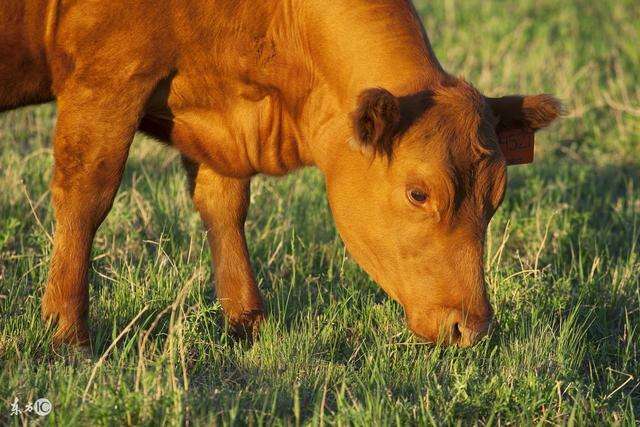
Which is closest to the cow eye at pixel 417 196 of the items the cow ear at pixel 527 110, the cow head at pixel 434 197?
the cow head at pixel 434 197

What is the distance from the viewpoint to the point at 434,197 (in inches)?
159

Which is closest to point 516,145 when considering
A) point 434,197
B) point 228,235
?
point 434,197

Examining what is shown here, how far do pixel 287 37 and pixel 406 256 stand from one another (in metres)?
1.16

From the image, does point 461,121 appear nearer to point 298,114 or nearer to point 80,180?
point 298,114

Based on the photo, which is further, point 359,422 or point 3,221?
point 3,221

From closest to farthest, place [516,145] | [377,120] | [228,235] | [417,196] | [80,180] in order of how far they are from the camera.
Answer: [377,120] < [417,196] < [80,180] < [516,145] < [228,235]

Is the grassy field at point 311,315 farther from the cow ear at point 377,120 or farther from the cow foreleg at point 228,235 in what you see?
the cow ear at point 377,120

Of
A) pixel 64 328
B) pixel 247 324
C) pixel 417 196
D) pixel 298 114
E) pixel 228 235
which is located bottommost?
pixel 247 324

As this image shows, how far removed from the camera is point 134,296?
4766 mm

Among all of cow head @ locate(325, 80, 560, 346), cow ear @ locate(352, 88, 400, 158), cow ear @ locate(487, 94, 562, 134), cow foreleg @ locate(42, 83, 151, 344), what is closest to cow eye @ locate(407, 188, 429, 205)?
cow head @ locate(325, 80, 560, 346)

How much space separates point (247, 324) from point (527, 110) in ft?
5.62

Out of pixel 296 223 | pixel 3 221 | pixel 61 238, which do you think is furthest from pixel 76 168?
pixel 296 223

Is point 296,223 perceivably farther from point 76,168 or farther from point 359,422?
point 359,422

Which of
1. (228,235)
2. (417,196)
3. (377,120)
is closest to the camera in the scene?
(377,120)
